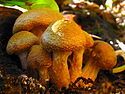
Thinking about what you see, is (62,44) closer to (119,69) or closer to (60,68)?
(60,68)

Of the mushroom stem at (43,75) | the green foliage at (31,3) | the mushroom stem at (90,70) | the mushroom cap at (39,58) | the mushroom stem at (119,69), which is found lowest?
the mushroom stem at (119,69)

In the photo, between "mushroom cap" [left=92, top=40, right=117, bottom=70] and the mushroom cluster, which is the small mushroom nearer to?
the mushroom cluster

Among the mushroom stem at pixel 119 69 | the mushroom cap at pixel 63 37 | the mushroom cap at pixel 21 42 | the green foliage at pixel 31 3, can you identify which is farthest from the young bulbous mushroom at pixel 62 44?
the green foliage at pixel 31 3

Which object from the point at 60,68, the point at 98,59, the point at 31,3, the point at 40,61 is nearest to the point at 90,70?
the point at 98,59

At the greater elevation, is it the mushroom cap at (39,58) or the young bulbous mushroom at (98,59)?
the mushroom cap at (39,58)

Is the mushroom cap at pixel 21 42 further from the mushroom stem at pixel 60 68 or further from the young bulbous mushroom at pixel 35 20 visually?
the mushroom stem at pixel 60 68

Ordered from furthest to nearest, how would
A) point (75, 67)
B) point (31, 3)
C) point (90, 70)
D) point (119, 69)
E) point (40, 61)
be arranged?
point (31, 3), point (119, 69), point (90, 70), point (75, 67), point (40, 61)

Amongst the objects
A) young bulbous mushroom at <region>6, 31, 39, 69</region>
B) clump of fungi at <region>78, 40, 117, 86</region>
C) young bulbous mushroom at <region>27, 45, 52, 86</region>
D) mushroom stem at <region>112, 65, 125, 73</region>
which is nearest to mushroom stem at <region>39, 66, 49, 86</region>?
young bulbous mushroom at <region>27, 45, 52, 86</region>

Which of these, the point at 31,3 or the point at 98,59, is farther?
the point at 31,3
